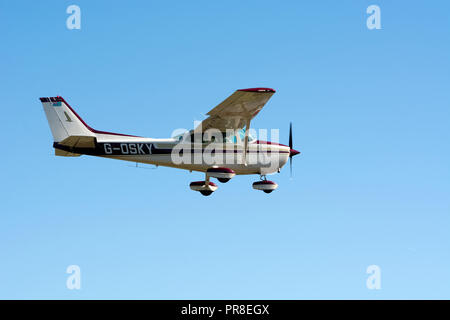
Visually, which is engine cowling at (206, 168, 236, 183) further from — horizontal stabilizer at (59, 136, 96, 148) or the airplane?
horizontal stabilizer at (59, 136, 96, 148)

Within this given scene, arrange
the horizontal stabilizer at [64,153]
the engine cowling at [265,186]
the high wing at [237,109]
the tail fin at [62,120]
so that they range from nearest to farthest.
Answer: the high wing at [237,109] → the horizontal stabilizer at [64,153] → the tail fin at [62,120] → the engine cowling at [265,186]

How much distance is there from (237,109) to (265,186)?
3.34 m

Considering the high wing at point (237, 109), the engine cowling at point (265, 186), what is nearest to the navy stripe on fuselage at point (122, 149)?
the high wing at point (237, 109)

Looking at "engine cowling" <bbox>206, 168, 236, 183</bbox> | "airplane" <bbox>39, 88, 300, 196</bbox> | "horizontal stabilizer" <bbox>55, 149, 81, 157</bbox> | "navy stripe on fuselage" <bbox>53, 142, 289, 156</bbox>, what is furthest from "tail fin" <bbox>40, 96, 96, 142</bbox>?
"engine cowling" <bbox>206, 168, 236, 183</bbox>

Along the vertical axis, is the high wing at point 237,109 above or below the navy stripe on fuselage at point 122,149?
above

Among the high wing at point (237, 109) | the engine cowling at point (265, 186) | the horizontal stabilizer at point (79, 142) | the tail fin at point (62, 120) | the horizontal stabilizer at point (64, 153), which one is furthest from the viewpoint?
the engine cowling at point (265, 186)

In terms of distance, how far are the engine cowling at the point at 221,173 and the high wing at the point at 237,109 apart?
1.47m

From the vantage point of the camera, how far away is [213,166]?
24.1 meters

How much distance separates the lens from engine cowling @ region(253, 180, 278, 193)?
81.1ft

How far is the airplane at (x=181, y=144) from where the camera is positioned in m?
23.7

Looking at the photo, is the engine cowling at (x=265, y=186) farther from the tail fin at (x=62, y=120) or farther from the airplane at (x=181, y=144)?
the tail fin at (x=62, y=120)
